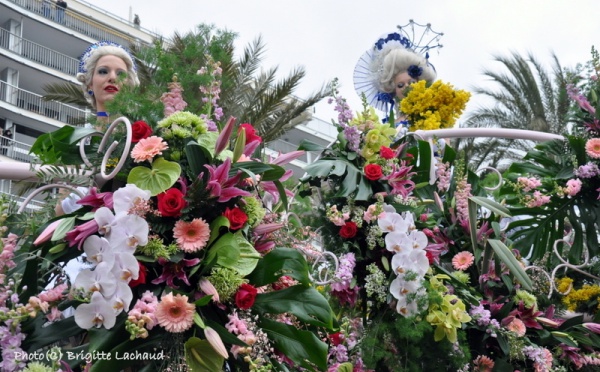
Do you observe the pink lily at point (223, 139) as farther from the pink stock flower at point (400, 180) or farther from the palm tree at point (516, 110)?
the palm tree at point (516, 110)

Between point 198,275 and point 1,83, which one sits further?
point 1,83

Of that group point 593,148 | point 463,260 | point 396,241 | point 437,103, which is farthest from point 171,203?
point 437,103

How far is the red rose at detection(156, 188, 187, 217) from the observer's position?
2965 mm

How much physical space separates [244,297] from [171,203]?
39 cm

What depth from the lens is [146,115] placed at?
336cm

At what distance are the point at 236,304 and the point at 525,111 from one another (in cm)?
1317

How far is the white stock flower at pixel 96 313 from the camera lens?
2773 millimetres

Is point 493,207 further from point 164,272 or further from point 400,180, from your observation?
point 164,272

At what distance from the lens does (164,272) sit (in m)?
2.95

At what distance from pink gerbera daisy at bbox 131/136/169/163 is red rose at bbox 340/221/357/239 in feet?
4.59

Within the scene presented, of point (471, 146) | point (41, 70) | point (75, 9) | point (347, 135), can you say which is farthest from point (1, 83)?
point (347, 135)

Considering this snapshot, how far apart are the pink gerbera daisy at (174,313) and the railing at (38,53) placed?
29.4 metres

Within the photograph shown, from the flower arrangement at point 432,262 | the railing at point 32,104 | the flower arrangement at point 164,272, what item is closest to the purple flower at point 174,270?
the flower arrangement at point 164,272

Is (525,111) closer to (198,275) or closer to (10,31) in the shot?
(198,275)
